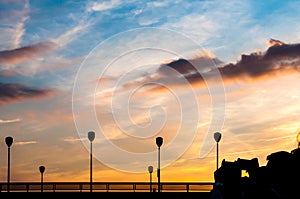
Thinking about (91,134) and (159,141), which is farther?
(91,134)

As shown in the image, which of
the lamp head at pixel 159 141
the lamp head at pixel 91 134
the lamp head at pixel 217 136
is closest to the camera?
the lamp head at pixel 159 141

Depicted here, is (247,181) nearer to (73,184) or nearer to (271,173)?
(271,173)

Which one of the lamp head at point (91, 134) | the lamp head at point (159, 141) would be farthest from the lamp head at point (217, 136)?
the lamp head at point (91, 134)

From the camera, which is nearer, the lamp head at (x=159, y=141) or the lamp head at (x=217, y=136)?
the lamp head at (x=159, y=141)

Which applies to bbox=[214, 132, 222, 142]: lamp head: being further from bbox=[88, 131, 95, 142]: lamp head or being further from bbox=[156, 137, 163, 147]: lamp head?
bbox=[88, 131, 95, 142]: lamp head

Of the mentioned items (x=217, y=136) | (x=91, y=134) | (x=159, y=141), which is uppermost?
(x=91, y=134)

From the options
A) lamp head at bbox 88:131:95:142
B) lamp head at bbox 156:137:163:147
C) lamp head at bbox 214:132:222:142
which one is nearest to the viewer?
lamp head at bbox 156:137:163:147

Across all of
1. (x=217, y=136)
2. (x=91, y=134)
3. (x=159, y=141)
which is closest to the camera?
(x=159, y=141)

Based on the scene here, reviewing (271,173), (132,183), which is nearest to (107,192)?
(132,183)

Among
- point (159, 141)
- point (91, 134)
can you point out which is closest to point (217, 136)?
point (159, 141)

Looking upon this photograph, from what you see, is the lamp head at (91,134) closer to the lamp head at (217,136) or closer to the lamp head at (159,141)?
the lamp head at (159,141)

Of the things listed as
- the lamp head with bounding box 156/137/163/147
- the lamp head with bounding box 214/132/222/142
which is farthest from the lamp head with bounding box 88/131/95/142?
the lamp head with bounding box 214/132/222/142

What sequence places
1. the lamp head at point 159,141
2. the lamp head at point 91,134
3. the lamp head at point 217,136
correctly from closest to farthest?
the lamp head at point 159,141
the lamp head at point 217,136
the lamp head at point 91,134

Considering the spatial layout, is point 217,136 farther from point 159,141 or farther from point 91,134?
point 91,134
